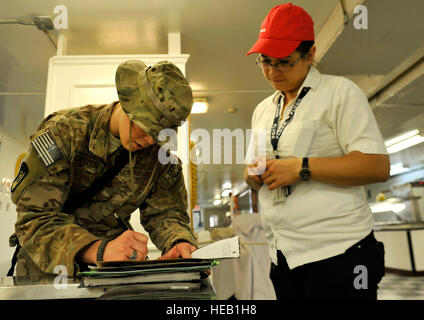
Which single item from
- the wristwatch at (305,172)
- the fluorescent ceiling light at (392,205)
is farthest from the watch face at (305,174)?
the fluorescent ceiling light at (392,205)

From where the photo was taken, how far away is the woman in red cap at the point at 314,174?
0.81 m

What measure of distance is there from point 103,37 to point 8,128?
3819 mm

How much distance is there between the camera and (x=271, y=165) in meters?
0.96

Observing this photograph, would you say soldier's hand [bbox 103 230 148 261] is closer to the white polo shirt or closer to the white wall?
the white polo shirt

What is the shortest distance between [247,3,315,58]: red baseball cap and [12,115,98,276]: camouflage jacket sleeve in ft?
2.19

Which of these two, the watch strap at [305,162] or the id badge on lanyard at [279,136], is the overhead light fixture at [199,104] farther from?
the watch strap at [305,162]

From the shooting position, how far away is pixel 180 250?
83 centimetres

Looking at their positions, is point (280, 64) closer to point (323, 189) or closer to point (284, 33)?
point (284, 33)

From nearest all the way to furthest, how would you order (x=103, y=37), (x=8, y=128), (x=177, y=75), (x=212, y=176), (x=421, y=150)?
(x=177, y=75), (x=103, y=37), (x=8, y=128), (x=421, y=150), (x=212, y=176)

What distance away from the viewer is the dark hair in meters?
1.01

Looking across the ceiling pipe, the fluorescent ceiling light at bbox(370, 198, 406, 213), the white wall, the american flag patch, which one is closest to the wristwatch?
the american flag patch
